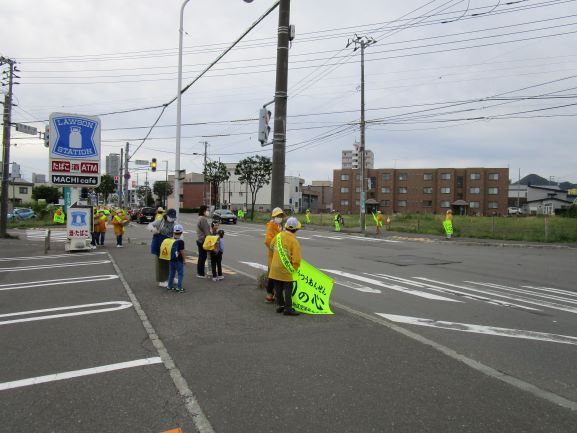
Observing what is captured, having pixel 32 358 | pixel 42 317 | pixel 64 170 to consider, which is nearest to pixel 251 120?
pixel 64 170

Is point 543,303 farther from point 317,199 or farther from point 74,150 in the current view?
point 317,199

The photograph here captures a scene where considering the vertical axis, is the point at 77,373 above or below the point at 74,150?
below

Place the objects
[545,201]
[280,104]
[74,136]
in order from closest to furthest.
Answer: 1. [280,104]
2. [74,136]
3. [545,201]

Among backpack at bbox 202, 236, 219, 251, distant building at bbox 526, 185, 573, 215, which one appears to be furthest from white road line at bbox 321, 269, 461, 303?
distant building at bbox 526, 185, 573, 215

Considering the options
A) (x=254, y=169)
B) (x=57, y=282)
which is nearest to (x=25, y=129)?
Result: (x=57, y=282)

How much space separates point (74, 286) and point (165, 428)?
716cm

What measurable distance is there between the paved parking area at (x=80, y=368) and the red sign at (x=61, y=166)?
8614mm

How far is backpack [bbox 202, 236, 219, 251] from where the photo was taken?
31.1 ft

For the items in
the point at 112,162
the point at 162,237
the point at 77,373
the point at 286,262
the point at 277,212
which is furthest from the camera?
the point at 112,162

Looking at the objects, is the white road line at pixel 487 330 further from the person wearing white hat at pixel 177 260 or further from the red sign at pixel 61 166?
the red sign at pixel 61 166

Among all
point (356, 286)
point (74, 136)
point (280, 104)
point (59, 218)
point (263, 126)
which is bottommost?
point (356, 286)

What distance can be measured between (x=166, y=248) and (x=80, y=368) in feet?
14.1

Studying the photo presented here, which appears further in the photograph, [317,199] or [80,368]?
[317,199]

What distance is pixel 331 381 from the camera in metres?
4.24
